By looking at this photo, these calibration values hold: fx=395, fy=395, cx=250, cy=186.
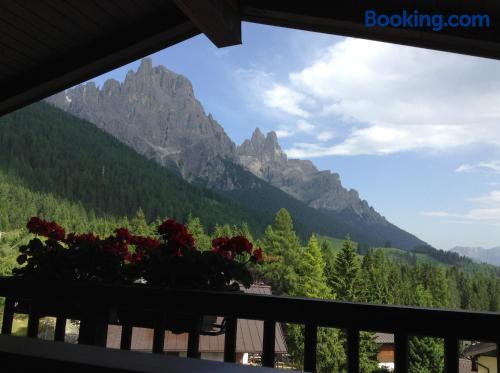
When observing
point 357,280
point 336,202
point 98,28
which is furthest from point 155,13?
point 336,202

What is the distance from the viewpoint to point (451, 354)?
3.95 feet

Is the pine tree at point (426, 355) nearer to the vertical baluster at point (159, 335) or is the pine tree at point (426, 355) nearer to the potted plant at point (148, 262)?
the potted plant at point (148, 262)

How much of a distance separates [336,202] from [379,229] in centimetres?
1907

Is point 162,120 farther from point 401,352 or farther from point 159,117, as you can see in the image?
point 401,352

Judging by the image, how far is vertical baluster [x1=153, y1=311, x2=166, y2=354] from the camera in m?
1.53

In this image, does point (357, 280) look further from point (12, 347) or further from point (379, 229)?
point (379, 229)

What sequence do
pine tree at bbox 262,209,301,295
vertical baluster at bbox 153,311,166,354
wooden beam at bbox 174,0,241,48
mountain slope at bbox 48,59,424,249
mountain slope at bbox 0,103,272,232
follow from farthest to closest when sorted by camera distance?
mountain slope at bbox 48,59,424,249 < mountain slope at bbox 0,103,272,232 < pine tree at bbox 262,209,301,295 < wooden beam at bbox 174,0,241,48 < vertical baluster at bbox 153,311,166,354

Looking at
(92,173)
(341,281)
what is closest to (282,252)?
(341,281)

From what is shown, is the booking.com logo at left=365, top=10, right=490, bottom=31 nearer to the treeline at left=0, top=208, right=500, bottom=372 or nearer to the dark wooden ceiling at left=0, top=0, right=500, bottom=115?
the dark wooden ceiling at left=0, top=0, right=500, bottom=115

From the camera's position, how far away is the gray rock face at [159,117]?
379ft

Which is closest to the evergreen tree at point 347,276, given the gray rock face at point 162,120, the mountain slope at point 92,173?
the mountain slope at point 92,173

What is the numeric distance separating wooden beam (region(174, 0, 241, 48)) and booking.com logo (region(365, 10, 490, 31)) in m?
0.66

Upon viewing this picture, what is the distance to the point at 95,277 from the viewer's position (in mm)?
1902

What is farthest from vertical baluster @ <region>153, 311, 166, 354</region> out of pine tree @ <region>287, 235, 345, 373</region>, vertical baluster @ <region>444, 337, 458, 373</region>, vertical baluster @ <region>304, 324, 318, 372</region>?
pine tree @ <region>287, 235, 345, 373</region>
